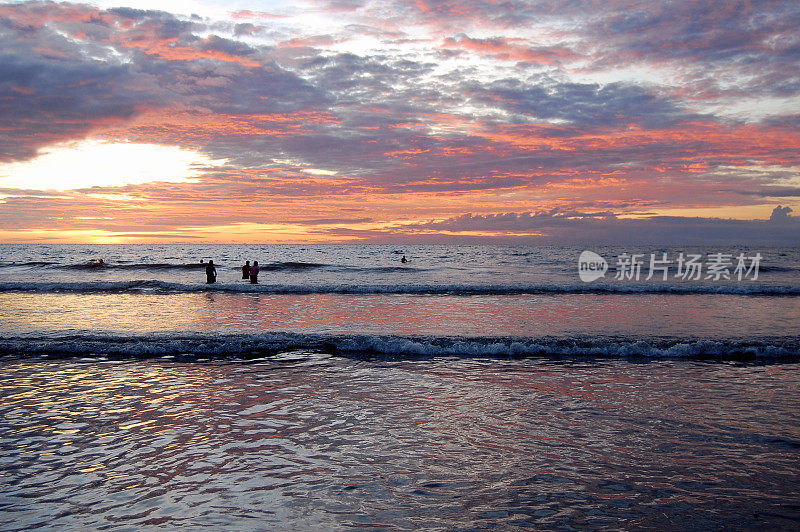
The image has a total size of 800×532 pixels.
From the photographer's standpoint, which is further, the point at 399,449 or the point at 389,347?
the point at 389,347

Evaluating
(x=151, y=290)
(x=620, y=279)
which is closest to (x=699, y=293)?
(x=620, y=279)

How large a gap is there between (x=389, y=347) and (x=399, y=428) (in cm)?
634

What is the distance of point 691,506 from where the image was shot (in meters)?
5.30

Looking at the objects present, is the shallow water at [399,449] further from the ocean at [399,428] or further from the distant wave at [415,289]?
the distant wave at [415,289]

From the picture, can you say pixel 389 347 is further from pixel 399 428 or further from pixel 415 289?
pixel 415 289

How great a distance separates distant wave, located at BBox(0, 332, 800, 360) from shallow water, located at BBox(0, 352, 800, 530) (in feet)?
6.97

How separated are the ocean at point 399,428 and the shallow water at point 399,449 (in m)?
0.04

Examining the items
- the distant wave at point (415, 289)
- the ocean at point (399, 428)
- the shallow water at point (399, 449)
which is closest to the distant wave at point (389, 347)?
the ocean at point (399, 428)

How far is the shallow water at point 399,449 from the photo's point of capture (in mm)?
5191

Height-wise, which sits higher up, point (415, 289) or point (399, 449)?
point (415, 289)

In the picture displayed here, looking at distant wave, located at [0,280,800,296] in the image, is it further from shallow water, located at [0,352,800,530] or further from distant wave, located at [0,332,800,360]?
shallow water, located at [0,352,800,530]

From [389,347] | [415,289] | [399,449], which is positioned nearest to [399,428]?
[399,449]

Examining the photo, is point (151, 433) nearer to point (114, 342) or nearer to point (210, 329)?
point (114, 342)

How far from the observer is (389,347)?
14.0 meters
